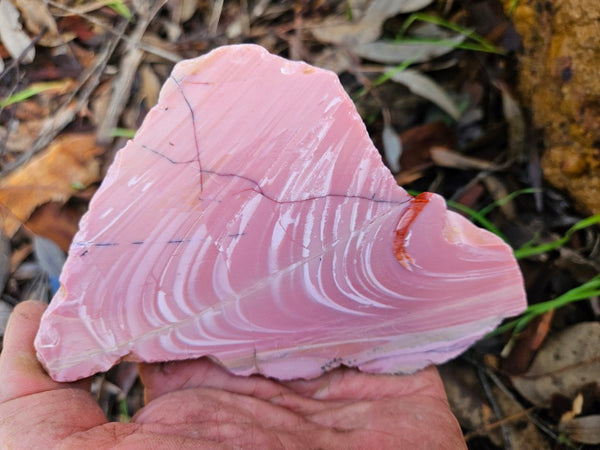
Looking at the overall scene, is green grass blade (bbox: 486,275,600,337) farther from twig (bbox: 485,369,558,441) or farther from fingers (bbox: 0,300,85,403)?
fingers (bbox: 0,300,85,403)

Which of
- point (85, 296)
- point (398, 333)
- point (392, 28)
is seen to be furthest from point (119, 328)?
point (392, 28)

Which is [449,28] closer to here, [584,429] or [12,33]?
[584,429]

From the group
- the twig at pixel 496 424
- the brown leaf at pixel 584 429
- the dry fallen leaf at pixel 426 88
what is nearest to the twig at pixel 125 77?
the dry fallen leaf at pixel 426 88

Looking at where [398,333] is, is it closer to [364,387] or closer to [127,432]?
[364,387]

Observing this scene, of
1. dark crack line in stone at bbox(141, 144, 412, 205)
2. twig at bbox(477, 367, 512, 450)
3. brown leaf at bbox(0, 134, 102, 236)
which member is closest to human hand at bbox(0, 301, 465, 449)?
twig at bbox(477, 367, 512, 450)

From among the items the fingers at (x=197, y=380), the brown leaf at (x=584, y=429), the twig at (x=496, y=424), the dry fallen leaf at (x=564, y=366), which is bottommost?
the twig at (x=496, y=424)

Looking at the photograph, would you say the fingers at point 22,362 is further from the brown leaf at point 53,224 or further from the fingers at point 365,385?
the fingers at point 365,385

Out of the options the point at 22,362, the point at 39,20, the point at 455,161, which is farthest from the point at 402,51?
the point at 22,362
